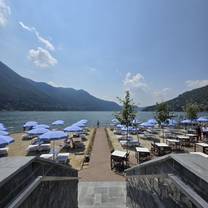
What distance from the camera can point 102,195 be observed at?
744 centimetres

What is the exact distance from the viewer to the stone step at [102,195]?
6.74 metres

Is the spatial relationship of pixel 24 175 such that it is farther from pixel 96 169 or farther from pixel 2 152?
pixel 2 152

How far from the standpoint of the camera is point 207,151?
14039 mm

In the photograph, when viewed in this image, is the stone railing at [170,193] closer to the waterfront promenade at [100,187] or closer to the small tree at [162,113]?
the waterfront promenade at [100,187]

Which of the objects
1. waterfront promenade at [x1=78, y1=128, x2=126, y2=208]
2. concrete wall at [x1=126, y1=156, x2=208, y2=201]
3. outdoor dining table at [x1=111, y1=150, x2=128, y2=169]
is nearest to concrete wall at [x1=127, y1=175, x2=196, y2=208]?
concrete wall at [x1=126, y1=156, x2=208, y2=201]

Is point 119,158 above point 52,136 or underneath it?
underneath

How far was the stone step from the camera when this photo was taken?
22.1 feet

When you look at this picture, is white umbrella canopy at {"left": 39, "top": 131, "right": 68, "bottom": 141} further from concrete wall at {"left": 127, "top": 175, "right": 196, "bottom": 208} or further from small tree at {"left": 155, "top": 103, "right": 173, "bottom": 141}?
small tree at {"left": 155, "top": 103, "right": 173, "bottom": 141}

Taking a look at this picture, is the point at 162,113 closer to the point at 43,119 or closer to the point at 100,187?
the point at 100,187

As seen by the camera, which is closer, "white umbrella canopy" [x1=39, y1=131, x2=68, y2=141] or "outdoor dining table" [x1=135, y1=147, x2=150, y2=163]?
"outdoor dining table" [x1=135, y1=147, x2=150, y2=163]

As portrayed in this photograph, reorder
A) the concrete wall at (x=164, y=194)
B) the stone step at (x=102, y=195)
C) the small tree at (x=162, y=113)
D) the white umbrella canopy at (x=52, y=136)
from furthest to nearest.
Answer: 1. the small tree at (x=162, y=113)
2. the white umbrella canopy at (x=52, y=136)
3. the stone step at (x=102, y=195)
4. the concrete wall at (x=164, y=194)

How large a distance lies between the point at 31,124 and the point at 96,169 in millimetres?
18915

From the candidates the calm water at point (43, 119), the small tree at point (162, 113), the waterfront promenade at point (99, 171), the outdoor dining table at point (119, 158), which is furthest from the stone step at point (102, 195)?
the calm water at point (43, 119)

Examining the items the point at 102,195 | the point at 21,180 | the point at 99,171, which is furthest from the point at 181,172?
the point at 99,171
